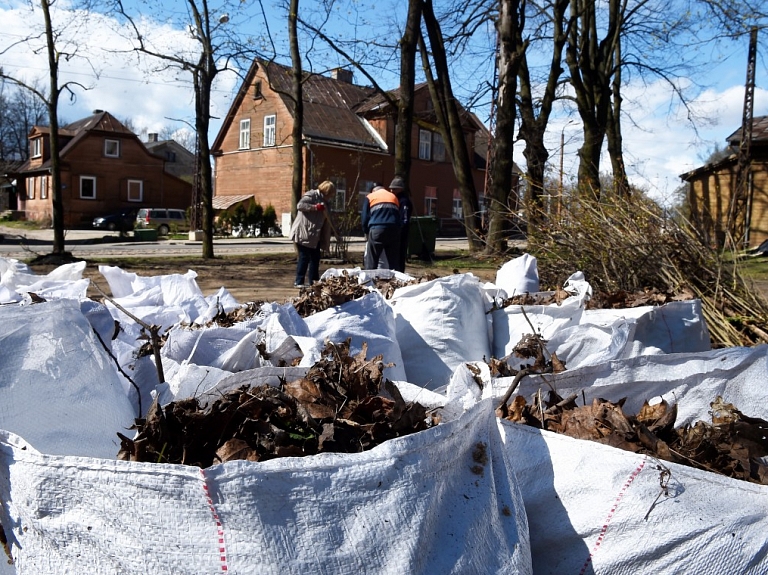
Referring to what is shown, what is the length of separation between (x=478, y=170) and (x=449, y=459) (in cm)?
3778

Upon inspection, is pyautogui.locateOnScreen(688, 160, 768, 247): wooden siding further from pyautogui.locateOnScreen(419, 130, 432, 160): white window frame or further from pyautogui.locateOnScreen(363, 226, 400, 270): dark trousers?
pyautogui.locateOnScreen(419, 130, 432, 160): white window frame

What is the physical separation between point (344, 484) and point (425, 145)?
34731 mm

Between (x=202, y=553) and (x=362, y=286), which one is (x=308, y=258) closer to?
(x=362, y=286)

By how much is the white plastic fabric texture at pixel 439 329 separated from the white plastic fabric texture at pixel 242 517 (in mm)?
1573

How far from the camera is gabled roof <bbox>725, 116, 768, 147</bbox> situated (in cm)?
1956

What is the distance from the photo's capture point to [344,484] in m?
1.36

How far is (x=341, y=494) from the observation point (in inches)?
53.4

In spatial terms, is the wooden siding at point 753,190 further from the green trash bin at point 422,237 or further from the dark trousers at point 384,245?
the dark trousers at point 384,245

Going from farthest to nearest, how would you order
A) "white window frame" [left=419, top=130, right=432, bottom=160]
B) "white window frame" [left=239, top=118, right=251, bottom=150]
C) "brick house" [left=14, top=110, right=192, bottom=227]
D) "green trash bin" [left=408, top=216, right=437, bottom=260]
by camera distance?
"brick house" [left=14, top=110, right=192, bottom=227] < "white window frame" [left=419, top=130, right=432, bottom=160] < "white window frame" [left=239, top=118, right=251, bottom=150] < "green trash bin" [left=408, top=216, right=437, bottom=260]

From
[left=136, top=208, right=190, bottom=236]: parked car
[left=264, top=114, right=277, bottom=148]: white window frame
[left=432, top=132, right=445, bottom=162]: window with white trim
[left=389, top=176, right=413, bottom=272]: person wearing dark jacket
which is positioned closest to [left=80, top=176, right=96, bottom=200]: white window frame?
[left=136, top=208, right=190, bottom=236]: parked car

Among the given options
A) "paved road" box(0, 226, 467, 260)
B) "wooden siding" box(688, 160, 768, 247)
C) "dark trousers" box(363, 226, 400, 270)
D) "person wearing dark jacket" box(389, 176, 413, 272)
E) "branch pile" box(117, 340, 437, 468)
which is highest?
"wooden siding" box(688, 160, 768, 247)

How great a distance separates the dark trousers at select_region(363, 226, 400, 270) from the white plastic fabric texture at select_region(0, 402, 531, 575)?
6.40 meters

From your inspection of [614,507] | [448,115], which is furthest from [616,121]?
[614,507]

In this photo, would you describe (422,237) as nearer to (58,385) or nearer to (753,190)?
(753,190)
